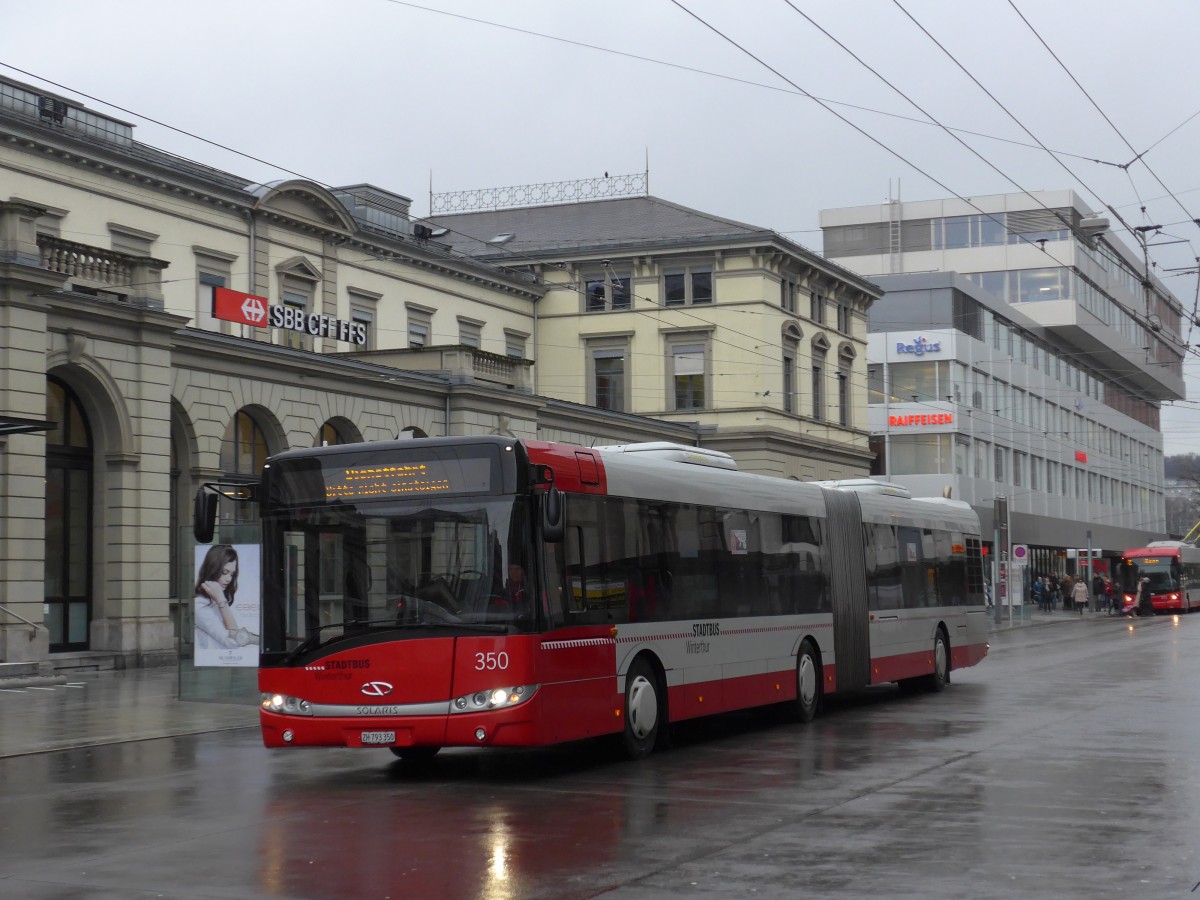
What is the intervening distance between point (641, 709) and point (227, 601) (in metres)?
8.52

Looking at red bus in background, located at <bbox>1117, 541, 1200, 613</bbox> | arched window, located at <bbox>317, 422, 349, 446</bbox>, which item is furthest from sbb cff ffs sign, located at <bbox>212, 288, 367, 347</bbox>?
red bus in background, located at <bbox>1117, 541, 1200, 613</bbox>

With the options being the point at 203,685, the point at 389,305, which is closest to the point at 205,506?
the point at 203,685

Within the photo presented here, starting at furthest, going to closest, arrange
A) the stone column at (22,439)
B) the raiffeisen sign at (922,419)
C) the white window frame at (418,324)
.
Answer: the raiffeisen sign at (922,419), the white window frame at (418,324), the stone column at (22,439)

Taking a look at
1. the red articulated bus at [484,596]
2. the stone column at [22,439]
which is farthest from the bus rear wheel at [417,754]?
the stone column at [22,439]

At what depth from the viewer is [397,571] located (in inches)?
533

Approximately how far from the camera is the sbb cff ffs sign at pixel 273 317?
32.6m

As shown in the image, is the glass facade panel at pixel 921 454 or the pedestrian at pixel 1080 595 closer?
the pedestrian at pixel 1080 595

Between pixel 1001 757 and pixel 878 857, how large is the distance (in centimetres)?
563

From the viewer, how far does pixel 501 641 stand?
520 inches

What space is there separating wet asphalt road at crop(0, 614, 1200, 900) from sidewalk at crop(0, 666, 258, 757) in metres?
0.77

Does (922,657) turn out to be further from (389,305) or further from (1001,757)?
(389,305)

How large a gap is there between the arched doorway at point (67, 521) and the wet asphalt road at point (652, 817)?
37.7ft

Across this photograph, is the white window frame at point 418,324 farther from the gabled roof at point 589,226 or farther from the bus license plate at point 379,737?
the bus license plate at point 379,737

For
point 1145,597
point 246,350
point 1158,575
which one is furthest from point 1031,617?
point 246,350
